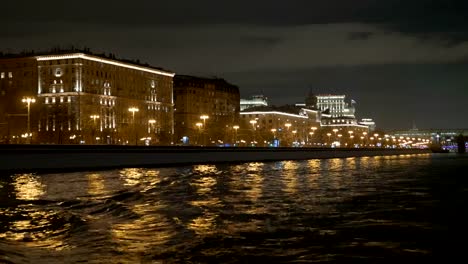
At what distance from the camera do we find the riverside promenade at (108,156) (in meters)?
49.4

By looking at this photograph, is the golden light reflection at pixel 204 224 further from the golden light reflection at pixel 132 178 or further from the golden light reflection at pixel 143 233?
the golden light reflection at pixel 132 178

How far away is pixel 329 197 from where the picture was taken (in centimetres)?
2470

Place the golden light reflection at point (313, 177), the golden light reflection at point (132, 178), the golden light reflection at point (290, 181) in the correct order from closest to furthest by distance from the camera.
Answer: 1. the golden light reflection at point (290, 181)
2. the golden light reflection at point (313, 177)
3. the golden light reflection at point (132, 178)

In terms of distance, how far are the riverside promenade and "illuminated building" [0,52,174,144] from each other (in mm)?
51163

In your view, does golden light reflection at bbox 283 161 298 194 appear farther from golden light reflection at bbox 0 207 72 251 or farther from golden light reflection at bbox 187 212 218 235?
golden light reflection at bbox 0 207 72 251

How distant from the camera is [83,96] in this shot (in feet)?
490

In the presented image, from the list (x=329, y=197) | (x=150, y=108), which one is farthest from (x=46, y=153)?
(x=150, y=108)

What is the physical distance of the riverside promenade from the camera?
162ft

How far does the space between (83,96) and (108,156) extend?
9247 centimetres

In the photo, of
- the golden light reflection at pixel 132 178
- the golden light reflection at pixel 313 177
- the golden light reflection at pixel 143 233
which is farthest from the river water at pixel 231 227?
the golden light reflection at pixel 132 178

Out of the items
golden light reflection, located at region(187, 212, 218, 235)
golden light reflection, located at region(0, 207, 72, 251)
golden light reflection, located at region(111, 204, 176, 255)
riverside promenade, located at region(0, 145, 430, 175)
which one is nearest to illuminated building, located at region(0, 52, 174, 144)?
riverside promenade, located at region(0, 145, 430, 175)

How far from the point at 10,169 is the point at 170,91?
466ft

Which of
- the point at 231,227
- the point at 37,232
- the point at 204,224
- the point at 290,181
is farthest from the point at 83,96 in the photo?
the point at 231,227

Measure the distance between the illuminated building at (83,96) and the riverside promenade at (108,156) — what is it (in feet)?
168
